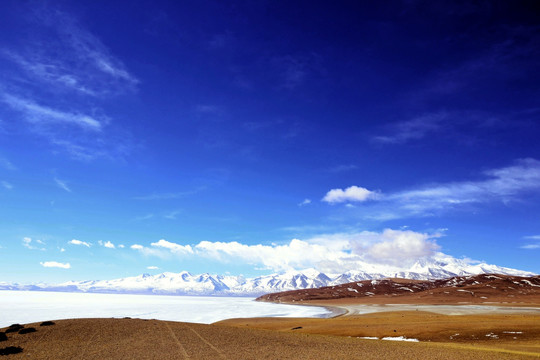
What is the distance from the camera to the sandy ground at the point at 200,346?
959 inches

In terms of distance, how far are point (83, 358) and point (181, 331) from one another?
13521 millimetres

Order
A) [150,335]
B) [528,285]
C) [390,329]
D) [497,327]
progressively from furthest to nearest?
[528,285], [390,329], [497,327], [150,335]

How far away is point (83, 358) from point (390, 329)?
3671 centimetres

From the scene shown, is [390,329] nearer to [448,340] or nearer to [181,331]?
[448,340]

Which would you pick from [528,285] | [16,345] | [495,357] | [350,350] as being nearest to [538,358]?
[495,357]

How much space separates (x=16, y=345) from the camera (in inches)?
1073

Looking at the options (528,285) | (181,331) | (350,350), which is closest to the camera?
(350,350)

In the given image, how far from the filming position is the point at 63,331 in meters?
32.9

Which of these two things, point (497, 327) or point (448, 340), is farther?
point (497, 327)

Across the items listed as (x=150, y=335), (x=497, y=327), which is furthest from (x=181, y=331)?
(x=497, y=327)

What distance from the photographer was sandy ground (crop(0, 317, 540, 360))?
24359mm

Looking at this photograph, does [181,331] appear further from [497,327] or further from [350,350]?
[497,327]

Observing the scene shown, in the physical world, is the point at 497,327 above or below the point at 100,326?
below

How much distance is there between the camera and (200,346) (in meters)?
27.8
